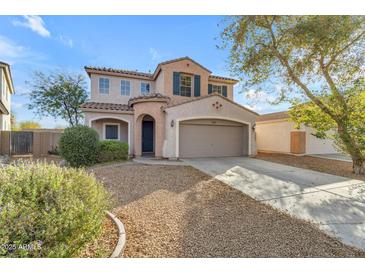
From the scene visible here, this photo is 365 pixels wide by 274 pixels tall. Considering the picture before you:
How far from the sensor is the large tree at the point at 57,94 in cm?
1941

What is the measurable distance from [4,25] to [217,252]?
26.0 ft

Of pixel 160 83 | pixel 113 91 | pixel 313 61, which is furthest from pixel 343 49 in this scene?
pixel 113 91

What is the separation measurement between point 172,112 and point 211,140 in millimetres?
3549

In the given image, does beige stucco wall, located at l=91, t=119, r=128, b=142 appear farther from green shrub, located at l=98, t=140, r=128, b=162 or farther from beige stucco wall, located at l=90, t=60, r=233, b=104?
green shrub, located at l=98, t=140, r=128, b=162

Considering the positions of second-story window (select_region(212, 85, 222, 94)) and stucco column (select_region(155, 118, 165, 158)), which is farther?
second-story window (select_region(212, 85, 222, 94))

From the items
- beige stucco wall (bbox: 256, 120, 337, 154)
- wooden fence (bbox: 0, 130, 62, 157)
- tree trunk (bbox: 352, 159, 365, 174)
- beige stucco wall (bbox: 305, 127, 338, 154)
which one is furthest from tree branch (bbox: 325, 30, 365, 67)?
wooden fence (bbox: 0, 130, 62, 157)

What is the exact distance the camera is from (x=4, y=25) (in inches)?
210

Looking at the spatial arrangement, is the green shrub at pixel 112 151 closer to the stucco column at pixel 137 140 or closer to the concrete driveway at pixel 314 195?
the stucco column at pixel 137 140

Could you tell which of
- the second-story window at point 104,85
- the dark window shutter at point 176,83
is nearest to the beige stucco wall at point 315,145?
the dark window shutter at point 176,83

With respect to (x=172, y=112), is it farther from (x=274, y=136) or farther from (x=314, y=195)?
(x=274, y=136)

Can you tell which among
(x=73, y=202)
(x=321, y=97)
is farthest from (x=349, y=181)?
(x=73, y=202)

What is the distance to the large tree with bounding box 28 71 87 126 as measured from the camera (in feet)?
63.7

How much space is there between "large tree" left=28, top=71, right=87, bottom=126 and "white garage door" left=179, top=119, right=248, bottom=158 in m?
13.2
